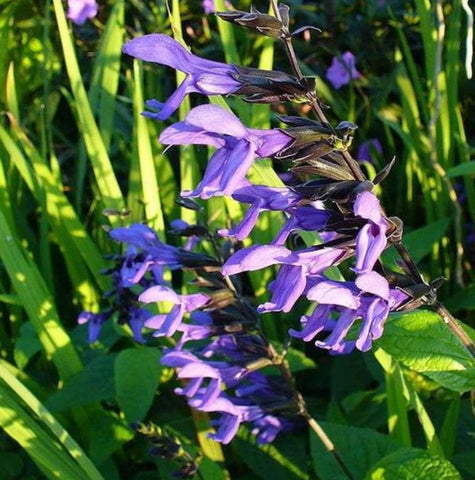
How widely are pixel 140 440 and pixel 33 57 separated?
1612 millimetres

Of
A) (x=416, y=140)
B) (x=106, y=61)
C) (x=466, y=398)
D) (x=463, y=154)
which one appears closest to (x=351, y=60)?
(x=416, y=140)

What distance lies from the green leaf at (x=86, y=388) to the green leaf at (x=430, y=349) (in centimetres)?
64

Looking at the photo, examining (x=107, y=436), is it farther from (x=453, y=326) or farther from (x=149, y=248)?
(x=453, y=326)

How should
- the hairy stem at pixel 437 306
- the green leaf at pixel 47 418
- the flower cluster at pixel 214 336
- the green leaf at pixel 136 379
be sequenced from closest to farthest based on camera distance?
the hairy stem at pixel 437 306 → the green leaf at pixel 47 418 → the flower cluster at pixel 214 336 → the green leaf at pixel 136 379

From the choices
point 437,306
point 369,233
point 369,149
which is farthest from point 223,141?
point 369,149

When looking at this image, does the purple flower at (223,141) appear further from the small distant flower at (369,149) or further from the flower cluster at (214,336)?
the small distant flower at (369,149)

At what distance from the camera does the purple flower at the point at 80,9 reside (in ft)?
7.87

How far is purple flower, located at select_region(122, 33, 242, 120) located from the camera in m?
0.81

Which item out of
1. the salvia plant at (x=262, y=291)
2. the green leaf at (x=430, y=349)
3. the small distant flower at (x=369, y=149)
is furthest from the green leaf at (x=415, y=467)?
the small distant flower at (x=369, y=149)

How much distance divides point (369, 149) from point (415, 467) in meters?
1.34

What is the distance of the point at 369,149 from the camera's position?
2209 mm

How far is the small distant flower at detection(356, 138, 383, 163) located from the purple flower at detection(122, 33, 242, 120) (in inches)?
55.5

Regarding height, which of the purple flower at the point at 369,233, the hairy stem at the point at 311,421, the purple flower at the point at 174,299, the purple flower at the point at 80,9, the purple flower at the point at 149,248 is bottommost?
the hairy stem at the point at 311,421

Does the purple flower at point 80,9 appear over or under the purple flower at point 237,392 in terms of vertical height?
over
